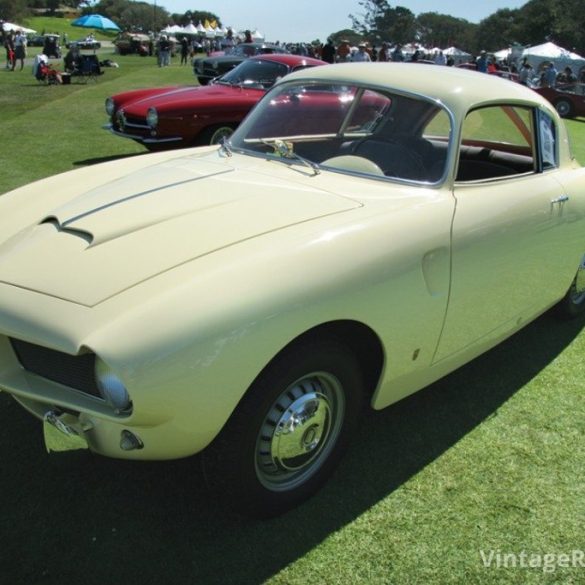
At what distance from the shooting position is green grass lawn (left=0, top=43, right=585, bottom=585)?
2092mm

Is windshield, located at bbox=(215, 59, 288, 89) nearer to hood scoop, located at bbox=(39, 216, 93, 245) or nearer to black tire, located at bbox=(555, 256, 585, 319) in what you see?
black tire, located at bbox=(555, 256, 585, 319)

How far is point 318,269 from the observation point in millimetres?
2051

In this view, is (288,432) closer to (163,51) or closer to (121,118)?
(121,118)

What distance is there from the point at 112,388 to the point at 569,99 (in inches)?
818

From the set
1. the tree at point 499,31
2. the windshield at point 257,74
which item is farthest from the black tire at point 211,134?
the tree at point 499,31

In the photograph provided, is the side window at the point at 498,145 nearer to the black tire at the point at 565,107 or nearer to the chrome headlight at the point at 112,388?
the chrome headlight at the point at 112,388

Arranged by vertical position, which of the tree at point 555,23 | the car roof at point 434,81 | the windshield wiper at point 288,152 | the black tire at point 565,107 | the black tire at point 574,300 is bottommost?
the black tire at point 565,107

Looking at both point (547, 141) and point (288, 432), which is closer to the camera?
point (288, 432)

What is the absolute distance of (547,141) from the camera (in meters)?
3.49

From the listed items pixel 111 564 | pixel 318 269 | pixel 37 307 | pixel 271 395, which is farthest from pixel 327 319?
pixel 111 564

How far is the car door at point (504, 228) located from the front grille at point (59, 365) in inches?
57.2

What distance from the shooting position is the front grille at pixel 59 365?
1.89m

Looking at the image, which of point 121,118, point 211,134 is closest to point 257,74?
point 211,134

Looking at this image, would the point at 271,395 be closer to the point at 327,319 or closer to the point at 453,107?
the point at 327,319
